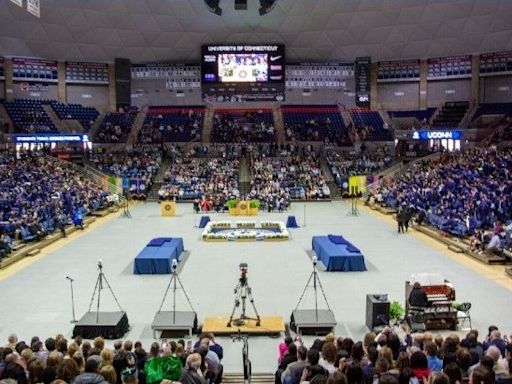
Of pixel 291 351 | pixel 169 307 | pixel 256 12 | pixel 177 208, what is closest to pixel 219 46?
pixel 256 12

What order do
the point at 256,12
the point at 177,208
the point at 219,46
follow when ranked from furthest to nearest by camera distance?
1. the point at 219,46
2. the point at 256,12
3. the point at 177,208

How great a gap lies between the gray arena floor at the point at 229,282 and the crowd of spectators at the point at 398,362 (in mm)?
2862

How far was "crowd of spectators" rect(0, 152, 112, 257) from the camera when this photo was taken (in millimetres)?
23984

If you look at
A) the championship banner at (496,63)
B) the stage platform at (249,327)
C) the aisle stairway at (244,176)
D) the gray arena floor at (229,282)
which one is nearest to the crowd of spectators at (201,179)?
the aisle stairway at (244,176)

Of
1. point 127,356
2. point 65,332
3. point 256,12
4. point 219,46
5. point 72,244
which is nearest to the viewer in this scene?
point 127,356

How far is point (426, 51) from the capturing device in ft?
159

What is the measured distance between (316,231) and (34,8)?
15.5m

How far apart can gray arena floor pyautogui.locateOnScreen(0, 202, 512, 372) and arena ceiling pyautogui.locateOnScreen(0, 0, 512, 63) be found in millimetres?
21603

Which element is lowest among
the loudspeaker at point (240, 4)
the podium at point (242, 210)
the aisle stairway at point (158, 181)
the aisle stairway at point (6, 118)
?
the podium at point (242, 210)

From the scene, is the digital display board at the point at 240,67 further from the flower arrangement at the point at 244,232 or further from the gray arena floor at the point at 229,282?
the gray arena floor at the point at 229,282

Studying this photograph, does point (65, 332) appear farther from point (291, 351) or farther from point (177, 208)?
point (177, 208)

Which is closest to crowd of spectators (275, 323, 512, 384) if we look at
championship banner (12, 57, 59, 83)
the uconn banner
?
the uconn banner

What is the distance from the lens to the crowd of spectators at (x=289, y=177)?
135 feet

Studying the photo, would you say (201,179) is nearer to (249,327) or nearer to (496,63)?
(496,63)
